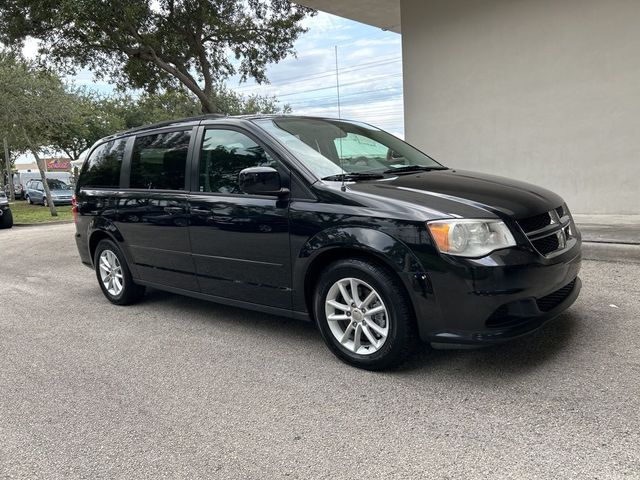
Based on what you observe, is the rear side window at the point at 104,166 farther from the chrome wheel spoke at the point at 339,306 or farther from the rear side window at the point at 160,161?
the chrome wheel spoke at the point at 339,306

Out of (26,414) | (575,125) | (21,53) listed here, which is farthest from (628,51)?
(21,53)

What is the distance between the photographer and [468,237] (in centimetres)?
316

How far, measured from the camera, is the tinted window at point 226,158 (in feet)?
13.7

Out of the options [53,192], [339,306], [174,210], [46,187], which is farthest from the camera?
[53,192]

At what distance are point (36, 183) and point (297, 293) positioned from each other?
32423mm

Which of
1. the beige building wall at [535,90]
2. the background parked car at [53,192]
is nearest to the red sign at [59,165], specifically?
the background parked car at [53,192]

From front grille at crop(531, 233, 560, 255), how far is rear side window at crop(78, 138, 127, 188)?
4.10m

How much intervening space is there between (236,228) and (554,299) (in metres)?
2.35

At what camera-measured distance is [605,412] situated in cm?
284

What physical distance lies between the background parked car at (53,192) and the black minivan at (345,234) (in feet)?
83.8

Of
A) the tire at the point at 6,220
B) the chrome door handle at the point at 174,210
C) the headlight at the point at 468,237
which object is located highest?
the chrome door handle at the point at 174,210

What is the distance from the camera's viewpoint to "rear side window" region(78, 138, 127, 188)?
5.53 m

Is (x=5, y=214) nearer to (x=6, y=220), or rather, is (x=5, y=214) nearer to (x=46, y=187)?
(x=6, y=220)

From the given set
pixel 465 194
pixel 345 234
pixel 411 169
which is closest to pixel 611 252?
pixel 411 169
